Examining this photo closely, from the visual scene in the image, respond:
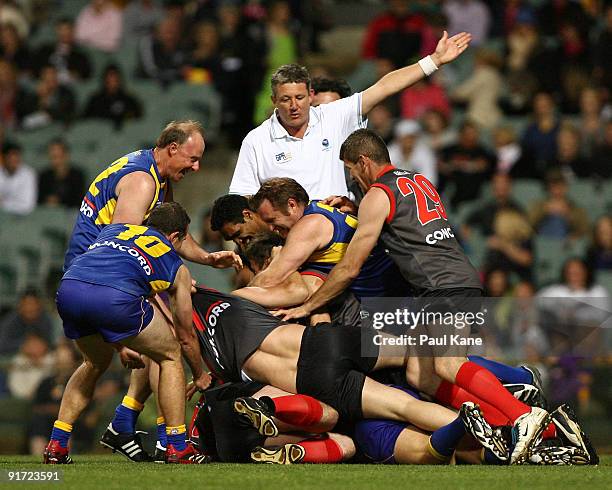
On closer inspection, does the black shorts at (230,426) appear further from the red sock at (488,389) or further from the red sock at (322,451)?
the red sock at (488,389)

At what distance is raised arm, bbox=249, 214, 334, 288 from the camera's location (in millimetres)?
7910

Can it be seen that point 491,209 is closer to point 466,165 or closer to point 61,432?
point 466,165

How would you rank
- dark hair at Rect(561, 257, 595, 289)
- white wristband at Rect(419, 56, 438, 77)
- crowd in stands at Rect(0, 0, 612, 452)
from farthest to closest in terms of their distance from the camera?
crowd in stands at Rect(0, 0, 612, 452) < dark hair at Rect(561, 257, 595, 289) < white wristband at Rect(419, 56, 438, 77)

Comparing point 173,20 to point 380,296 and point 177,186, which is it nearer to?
point 177,186

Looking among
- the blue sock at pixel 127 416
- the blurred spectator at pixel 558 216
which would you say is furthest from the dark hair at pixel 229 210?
the blurred spectator at pixel 558 216

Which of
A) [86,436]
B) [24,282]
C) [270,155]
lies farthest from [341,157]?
[24,282]

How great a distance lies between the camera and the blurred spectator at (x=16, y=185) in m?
13.7

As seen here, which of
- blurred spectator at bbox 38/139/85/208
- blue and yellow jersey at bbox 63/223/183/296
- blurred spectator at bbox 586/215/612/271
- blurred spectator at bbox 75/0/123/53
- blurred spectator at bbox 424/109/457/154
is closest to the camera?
blue and yellow jersey at bbox 63/223/183/296

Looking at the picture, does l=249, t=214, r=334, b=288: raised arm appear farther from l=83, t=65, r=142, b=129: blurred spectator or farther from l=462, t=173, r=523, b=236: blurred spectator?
l=83, t=65, r=142, b=129: blurred spectator

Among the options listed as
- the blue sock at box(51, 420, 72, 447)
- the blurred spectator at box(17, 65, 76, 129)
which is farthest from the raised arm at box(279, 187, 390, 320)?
the blurred spectator at box(17, 65, 76, 129)

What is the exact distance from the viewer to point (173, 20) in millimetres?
15125

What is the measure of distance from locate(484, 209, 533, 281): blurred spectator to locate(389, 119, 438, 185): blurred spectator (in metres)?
0.95

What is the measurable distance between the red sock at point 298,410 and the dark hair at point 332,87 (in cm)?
299

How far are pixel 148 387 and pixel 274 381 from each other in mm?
949
